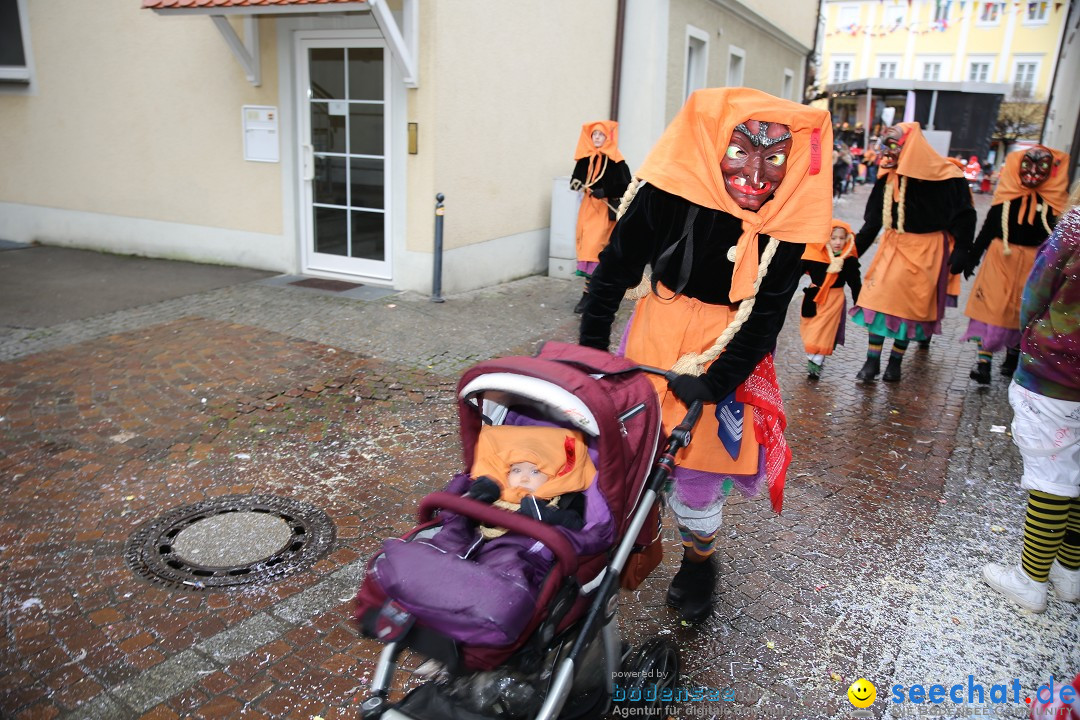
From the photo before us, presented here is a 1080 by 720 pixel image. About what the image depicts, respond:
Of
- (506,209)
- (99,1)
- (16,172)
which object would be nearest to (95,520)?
(506,209)

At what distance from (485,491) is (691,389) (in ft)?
2.73

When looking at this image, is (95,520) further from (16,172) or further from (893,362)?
(16,172)

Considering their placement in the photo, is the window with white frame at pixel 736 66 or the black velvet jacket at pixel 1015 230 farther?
the window with white frame at pixel 736 66

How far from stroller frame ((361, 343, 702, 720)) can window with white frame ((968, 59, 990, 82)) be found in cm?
5455

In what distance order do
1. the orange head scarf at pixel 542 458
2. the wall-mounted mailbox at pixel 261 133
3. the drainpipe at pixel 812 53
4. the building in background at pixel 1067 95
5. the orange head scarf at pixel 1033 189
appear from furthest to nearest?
the drainpipe at pixel 812 53 → the building in background at pixel 1067 95 → the wall-mounted mailbox at pixel 261 133 → the orange head scarf at pixel 1033 189 → the orange head scarf at pixel 542 458

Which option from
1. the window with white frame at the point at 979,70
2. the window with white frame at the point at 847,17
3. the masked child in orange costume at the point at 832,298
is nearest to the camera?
the masked child in orange costume at the point at 832,298

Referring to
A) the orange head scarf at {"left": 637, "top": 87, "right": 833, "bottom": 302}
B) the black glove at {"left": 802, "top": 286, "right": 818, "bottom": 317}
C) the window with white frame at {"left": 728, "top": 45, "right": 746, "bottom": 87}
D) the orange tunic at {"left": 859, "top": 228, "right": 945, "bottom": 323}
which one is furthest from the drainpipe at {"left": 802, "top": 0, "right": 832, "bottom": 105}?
the orange head scarf at {"left": 637, "top": 87, "right": 833, "bottom": 302}

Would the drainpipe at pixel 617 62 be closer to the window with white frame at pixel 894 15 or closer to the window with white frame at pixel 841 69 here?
the window with white frame at pixel 894 15

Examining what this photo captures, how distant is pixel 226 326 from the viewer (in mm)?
7340

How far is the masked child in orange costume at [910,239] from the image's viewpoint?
21.3 feet

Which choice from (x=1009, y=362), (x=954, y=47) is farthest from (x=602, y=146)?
(x=954, y=47)

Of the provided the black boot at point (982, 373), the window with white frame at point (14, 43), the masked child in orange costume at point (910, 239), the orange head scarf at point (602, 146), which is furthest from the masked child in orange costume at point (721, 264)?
the window with white frame at point (14, 43)

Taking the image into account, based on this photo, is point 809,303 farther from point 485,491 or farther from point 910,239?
point 485,491

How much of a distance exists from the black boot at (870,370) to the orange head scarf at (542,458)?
207 inches
